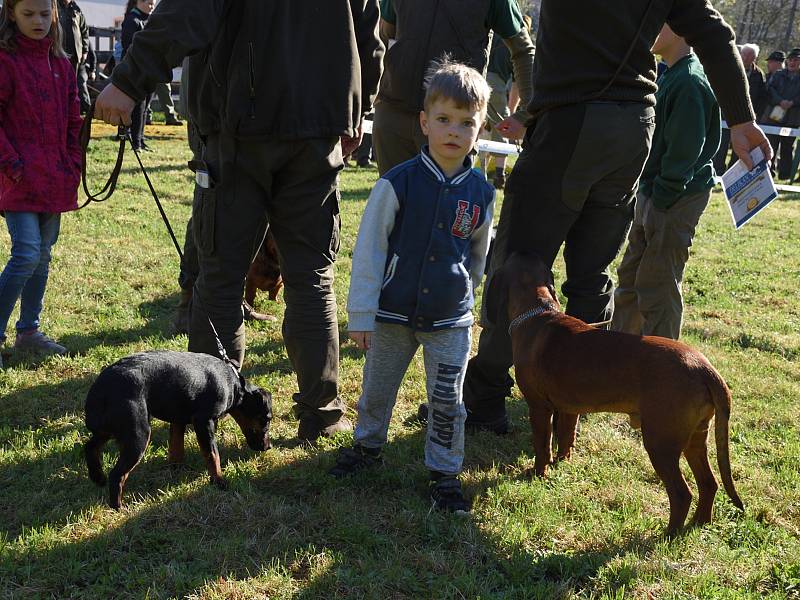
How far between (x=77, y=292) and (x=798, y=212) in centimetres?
1078

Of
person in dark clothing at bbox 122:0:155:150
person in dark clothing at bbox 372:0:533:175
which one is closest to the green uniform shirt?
person in dark clothing at bbox 372:0:533:175

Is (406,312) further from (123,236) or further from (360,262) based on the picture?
(123,236)

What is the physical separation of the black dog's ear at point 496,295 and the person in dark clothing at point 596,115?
38mm

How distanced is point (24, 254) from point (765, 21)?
148ft

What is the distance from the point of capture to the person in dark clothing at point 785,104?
631 inches

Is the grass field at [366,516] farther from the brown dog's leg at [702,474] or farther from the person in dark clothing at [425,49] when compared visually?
the person in dark clothing at [425,49]

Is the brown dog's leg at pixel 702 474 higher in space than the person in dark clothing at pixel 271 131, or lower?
lower

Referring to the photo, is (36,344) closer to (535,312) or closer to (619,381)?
(535,312)

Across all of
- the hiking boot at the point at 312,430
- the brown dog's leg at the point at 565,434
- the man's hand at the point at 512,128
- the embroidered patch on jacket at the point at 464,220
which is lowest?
the hiking boot at the point at 312,430

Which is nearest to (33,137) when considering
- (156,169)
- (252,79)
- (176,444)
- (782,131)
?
(252,79)

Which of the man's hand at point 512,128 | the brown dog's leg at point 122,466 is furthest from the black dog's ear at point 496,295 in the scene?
the brown dog's leg at point 122,466

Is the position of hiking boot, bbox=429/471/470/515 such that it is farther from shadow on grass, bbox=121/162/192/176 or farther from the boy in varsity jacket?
shadow on grass, bbox=121/162/192/176

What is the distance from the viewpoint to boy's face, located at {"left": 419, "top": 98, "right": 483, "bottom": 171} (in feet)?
10.3

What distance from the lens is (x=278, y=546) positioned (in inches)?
122
